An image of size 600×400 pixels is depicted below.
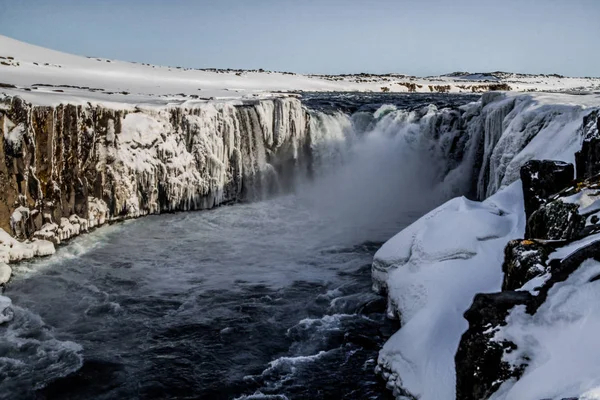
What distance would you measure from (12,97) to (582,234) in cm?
1070

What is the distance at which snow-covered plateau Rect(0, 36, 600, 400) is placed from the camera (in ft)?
13.4

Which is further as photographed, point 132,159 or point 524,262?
point 132,159

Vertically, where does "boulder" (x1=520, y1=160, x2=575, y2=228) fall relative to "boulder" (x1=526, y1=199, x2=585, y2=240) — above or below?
above

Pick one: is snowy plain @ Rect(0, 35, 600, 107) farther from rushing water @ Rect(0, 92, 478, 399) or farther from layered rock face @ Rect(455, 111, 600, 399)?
layered rock face @ Rect(455, 111, 600, 399)

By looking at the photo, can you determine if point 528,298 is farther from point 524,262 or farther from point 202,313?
point 202,313

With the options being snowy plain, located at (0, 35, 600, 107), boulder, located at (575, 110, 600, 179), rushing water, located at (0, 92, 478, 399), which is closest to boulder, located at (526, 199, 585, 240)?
boulder, located at (575, 110, 600, 179)

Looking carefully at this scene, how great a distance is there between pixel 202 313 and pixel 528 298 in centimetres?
591

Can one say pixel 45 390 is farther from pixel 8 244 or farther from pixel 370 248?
pixel 370 248

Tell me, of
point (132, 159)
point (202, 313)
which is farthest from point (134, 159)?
point (202, 313)

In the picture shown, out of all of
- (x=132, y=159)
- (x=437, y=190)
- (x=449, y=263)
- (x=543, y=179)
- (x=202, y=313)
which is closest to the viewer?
(x=543, y=179)

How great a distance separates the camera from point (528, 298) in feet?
14.0

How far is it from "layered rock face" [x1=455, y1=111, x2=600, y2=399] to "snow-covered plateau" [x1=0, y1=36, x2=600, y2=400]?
13 millimetres

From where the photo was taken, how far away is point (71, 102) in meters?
12.3

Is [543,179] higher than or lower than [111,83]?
lower
